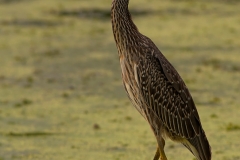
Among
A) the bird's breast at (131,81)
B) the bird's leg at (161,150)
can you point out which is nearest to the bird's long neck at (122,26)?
the bird's breast at (131,81)

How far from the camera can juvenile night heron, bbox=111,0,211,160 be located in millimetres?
7027

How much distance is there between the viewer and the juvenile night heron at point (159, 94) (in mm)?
7027

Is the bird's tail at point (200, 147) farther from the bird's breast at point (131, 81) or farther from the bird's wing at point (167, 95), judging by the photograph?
the bird's breast at point (131, 81)

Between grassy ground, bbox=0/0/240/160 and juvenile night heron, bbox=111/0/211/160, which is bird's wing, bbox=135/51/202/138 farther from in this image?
grassy ground, bbox=0/0/240/160

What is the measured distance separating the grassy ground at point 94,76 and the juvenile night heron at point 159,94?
1010 millimetres

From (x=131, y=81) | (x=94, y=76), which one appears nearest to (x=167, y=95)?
(x=131, y=81)

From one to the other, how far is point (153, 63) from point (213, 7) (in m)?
9.01

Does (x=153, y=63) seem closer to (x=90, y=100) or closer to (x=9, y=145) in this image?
(x=9, y=145)

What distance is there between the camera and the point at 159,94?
7102 mm

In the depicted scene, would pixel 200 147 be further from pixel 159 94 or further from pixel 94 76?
pixel 94 76

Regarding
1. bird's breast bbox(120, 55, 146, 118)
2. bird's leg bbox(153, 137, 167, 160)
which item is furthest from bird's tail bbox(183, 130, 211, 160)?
bird's breast bbox(120, 55, 146, 118)

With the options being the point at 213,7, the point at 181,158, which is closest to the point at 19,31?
the point at 213,7

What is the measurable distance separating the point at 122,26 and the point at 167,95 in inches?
28.9

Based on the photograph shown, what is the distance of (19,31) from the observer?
562 inches
